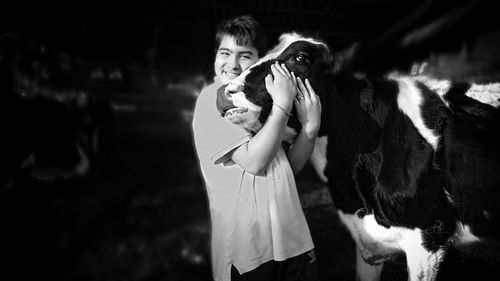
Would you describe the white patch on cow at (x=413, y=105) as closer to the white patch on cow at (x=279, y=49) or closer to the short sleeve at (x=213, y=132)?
the white patch on cow at (x=279, y=49)

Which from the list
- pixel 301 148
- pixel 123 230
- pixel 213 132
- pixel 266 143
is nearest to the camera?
pixel 266 143

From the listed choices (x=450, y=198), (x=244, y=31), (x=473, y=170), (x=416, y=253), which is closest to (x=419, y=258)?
(x=416, y=253)

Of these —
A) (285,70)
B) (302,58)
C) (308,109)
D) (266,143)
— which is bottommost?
(266,143)

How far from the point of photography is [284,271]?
1.34 metres

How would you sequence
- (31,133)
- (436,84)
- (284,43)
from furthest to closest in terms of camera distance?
1. (31,133)
2. (436,84)
3. (284,43)

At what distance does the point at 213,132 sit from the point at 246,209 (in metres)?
0.44

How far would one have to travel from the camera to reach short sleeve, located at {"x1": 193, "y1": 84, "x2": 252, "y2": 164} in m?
1.30

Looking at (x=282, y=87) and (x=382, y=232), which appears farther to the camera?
(x=382, y=232)

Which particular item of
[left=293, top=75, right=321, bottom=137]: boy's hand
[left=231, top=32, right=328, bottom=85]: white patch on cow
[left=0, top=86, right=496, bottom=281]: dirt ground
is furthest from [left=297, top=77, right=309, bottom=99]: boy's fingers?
[left=0, top=86, right=496, bottom=281]: dirt ground

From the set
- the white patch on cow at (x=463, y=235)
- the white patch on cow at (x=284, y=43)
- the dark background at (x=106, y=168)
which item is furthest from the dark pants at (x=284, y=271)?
the dark background at (x=106, y=168)

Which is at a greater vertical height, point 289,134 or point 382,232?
point 289,134

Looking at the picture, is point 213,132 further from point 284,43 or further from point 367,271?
point 367,271

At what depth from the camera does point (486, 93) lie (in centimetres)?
191

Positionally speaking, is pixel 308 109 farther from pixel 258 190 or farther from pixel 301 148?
pixel 258 190
